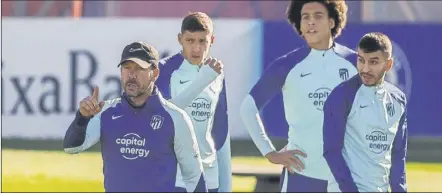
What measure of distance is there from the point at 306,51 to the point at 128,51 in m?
1.51

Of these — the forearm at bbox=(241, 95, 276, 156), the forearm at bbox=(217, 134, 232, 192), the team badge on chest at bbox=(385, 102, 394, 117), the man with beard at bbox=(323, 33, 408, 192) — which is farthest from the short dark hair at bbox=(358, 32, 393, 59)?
the forearm at bbox=(217, 134, 232, 192)

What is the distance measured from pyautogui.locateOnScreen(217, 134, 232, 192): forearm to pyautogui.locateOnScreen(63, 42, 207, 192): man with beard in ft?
7.70

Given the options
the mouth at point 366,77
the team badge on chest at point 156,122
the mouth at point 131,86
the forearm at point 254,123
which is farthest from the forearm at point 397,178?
the mouth at point 131,86

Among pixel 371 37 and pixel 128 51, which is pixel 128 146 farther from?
pixel 371 37

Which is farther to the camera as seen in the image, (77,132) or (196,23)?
(196,23)

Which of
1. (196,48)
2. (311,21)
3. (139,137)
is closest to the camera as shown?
(139,137)

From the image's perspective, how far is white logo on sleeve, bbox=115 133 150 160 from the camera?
5.57m

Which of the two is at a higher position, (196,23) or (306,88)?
(196,23)

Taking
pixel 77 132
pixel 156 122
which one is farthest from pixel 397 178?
pixel 77 132

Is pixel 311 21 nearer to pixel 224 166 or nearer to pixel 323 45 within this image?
pixel 323 45

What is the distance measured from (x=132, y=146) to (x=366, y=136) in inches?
55.6

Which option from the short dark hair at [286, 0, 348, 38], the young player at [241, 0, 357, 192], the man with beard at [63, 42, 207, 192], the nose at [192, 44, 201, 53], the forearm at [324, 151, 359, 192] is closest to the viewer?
the man with beard at [63, 42, 207, 192]

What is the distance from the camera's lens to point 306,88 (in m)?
6.60

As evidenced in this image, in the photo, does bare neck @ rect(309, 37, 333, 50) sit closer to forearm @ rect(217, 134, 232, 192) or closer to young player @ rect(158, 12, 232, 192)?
young player @ rect(158, 12, 232, 192)
